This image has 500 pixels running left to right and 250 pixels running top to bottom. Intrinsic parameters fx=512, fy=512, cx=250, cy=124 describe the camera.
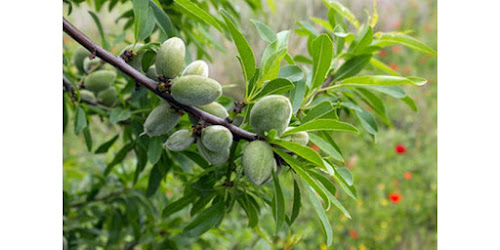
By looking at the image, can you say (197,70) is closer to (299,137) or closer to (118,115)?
(299,137)

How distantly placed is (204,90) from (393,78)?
23cm

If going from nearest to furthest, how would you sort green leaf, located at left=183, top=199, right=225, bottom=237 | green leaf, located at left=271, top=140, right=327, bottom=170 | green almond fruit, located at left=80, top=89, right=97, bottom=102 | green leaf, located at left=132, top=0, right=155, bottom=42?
green leaf, located at left=271, top=140, right=327, bottom=170 < green leaf, located at left=132, top=0, right=155, bottom=42 < green leaf, located at left=183, top=199, right=225, bottom=237 < green almond fruit, located at left=80, top=89, right=97, bottom=102

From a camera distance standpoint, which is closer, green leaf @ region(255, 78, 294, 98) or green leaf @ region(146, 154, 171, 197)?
green leaf @ region(255, 78, 294, 98)

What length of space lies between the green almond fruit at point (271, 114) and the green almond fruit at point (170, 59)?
9 centimetres

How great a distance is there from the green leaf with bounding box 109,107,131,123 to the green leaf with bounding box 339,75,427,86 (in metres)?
0.30

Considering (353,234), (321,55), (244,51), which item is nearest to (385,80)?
(321,55)

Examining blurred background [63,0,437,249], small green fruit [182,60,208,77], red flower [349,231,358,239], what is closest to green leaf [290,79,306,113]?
small green fruit [182,60,208,77]

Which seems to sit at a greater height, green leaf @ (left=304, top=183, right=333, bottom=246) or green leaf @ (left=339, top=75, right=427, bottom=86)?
green leaf @ (left=339, top=75, right=427, bottom=86)

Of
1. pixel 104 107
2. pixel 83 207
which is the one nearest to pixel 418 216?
pixel 83 207

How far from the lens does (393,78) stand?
1.92ft

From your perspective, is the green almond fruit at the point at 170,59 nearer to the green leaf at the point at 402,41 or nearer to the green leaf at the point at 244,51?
the green leaf at the point at 244,51

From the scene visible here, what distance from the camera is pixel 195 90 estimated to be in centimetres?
48

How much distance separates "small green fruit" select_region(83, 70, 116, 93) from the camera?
0.74 m

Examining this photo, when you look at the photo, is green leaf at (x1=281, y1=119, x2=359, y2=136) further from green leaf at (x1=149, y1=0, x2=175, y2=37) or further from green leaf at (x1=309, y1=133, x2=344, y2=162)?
green leaf at (x1=149, y1=0, x2=175, y2=37)
